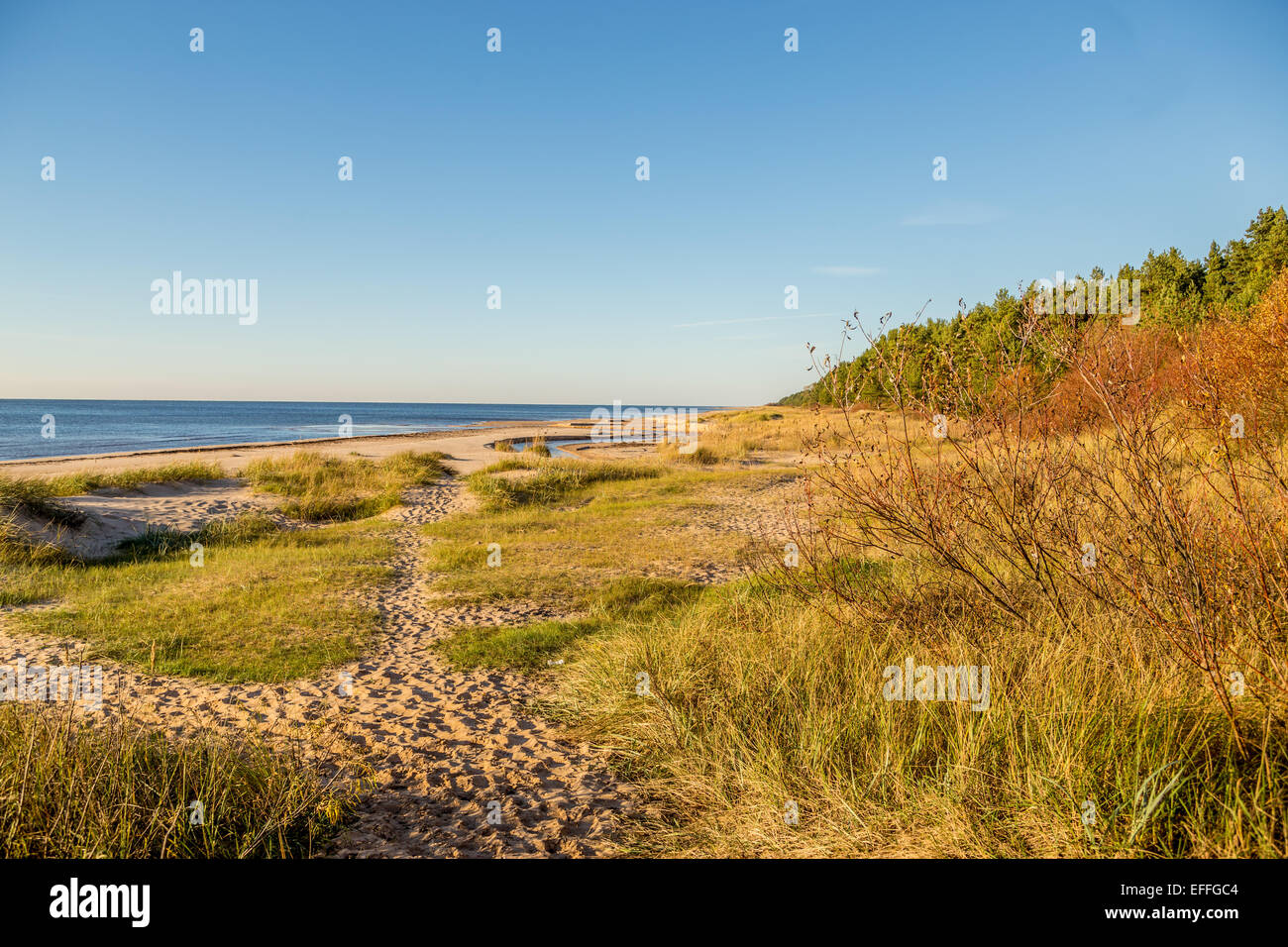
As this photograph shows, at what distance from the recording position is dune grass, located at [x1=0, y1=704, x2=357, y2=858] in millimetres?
2871

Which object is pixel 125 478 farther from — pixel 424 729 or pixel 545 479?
pixel 424 729

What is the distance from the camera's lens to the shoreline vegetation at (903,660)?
9.46 feet

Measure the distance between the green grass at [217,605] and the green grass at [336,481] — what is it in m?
4.16

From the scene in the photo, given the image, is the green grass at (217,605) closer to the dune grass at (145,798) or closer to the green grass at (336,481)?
the dune grass at (145,798)

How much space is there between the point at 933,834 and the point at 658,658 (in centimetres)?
277

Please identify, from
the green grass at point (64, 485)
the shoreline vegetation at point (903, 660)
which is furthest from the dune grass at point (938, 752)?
the green grass at point (64, 485)

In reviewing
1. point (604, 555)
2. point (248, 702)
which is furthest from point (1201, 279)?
point (248, 702)

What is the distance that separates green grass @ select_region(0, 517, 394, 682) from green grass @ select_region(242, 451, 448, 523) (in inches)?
164

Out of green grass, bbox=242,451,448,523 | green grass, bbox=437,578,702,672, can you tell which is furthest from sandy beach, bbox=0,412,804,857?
green grass, bbox=242,451,448,523

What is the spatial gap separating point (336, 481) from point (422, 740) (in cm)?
1621

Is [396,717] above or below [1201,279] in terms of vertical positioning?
below

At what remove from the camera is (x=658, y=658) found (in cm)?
531
